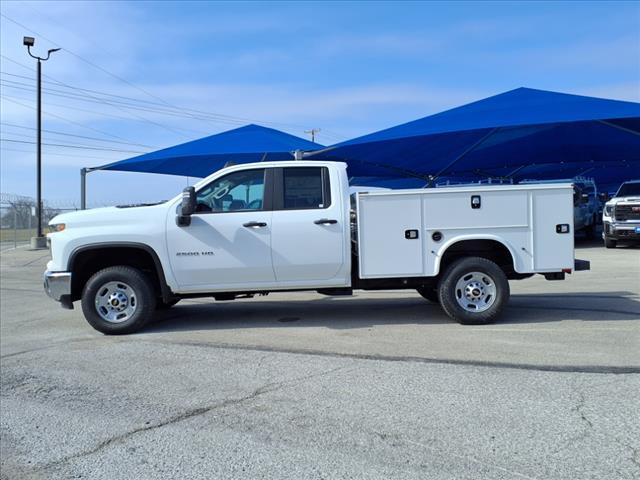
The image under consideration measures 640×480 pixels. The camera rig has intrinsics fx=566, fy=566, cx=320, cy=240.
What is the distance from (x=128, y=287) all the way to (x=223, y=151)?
1285 cm

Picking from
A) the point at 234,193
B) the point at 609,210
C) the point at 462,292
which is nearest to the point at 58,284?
the point at 234,193

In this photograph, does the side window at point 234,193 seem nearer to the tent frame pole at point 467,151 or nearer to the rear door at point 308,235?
the rear door at point 308,235

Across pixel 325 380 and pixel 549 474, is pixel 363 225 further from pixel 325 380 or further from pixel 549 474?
pixel 549 474

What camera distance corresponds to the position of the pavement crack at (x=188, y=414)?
3.79 metres

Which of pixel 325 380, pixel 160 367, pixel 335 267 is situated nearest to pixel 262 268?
pixel 335 267

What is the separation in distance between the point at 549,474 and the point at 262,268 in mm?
4510

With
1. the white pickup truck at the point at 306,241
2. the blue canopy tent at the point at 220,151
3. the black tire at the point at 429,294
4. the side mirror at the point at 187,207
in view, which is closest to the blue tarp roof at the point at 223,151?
the blue canopy tent at the point at 220,151

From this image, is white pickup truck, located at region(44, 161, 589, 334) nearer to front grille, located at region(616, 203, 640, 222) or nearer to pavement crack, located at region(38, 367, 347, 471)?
pavement crack, located at region(38, 367, 347, 471)

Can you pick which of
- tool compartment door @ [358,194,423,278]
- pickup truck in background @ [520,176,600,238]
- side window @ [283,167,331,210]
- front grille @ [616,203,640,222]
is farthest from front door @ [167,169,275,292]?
pickup truck in background @ [520,176,600,238]

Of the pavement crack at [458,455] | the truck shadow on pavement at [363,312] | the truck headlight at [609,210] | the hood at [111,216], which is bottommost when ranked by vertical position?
the pavement crack at [458,455]

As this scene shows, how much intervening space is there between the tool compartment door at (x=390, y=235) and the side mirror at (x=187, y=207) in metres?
2.08

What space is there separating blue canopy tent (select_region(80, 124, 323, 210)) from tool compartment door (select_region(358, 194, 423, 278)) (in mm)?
12487

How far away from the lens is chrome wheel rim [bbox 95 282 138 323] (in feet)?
23.8

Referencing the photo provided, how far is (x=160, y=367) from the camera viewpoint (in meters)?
5.77
